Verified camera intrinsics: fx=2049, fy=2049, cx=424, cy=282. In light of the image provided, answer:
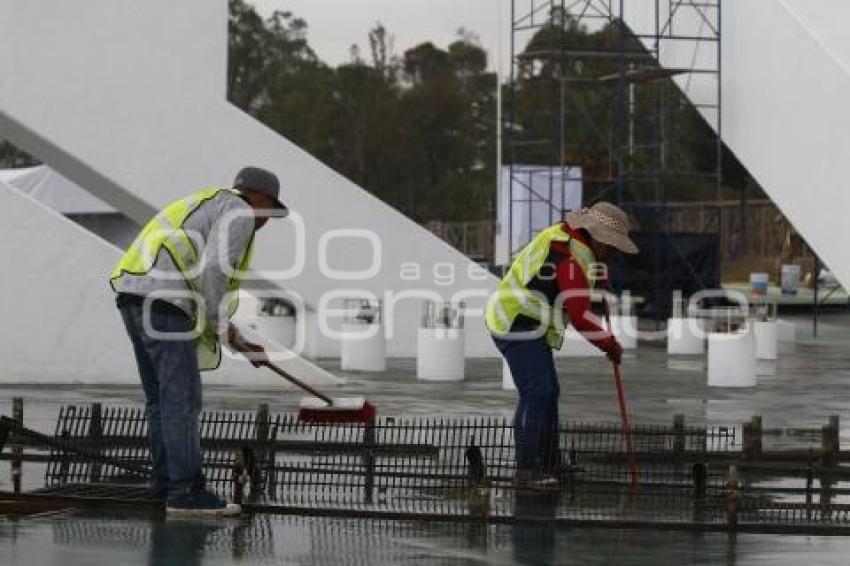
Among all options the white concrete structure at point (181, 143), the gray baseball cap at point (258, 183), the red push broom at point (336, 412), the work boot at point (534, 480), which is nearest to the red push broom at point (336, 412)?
the red push broom at point (336, 412)

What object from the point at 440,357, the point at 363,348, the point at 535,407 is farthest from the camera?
the point at 363,348

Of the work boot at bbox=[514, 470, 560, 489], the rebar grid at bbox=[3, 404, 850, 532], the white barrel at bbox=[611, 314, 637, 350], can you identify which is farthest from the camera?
the white barrel at bbox=[611, 314, 637, 350]

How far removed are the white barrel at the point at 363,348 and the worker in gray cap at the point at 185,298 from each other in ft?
50.2

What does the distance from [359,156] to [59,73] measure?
195ft

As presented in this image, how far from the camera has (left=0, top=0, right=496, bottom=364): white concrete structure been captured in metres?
26.0

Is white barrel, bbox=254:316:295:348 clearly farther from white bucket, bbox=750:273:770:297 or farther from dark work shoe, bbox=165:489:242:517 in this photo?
dark work shoe, bbox=165:489:242:517

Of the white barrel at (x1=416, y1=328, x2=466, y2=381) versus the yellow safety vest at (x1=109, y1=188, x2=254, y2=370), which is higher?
the yellow safety vest at (x1=109, y1=188, x2=254, y2=370)

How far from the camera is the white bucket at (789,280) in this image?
164 feet

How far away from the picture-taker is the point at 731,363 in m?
A: 23.8

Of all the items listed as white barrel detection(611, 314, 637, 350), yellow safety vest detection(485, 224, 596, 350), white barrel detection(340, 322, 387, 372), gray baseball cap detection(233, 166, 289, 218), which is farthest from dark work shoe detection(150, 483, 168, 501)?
white barrel detection(611, 314, 637, 350)

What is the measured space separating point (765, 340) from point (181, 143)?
8.82 metres

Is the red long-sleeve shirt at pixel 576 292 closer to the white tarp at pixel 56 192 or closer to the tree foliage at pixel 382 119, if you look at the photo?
the white tarp at pixel 56 192

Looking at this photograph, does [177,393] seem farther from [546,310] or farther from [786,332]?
[786,332]

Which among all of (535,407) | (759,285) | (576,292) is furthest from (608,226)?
(759,285)
